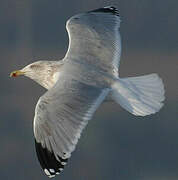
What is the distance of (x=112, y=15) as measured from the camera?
168 inches

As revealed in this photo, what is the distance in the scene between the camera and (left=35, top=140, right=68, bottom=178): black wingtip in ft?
10.8

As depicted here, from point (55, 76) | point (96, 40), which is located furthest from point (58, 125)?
point (96, 40)

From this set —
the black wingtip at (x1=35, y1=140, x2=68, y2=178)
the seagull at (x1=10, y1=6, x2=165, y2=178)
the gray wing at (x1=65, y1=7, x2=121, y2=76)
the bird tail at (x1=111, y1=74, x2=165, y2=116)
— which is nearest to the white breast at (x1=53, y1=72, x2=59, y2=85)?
the seagull at (x1=10, y1=6, x2=165, y2=178)

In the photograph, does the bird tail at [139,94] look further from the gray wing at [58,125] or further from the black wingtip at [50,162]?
the black wingtip at [50,162]

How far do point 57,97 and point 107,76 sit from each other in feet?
1.42

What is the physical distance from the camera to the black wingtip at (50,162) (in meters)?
3.28

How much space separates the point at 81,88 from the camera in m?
3.51

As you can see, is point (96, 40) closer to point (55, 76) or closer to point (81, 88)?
point (55, 76)

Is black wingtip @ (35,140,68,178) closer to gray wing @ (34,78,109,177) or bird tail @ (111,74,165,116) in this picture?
gray wing @ (34,78,109,177)

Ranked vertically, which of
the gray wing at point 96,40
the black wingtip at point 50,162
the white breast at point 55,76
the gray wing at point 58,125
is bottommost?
the black wingtip at point 50,162

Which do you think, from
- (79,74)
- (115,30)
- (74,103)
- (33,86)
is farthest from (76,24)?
(33,86)

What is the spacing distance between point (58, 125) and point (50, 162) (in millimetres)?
154

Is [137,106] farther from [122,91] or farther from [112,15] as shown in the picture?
[112,15]

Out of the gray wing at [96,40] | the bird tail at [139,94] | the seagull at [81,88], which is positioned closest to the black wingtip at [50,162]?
the seagull at [81,88]
